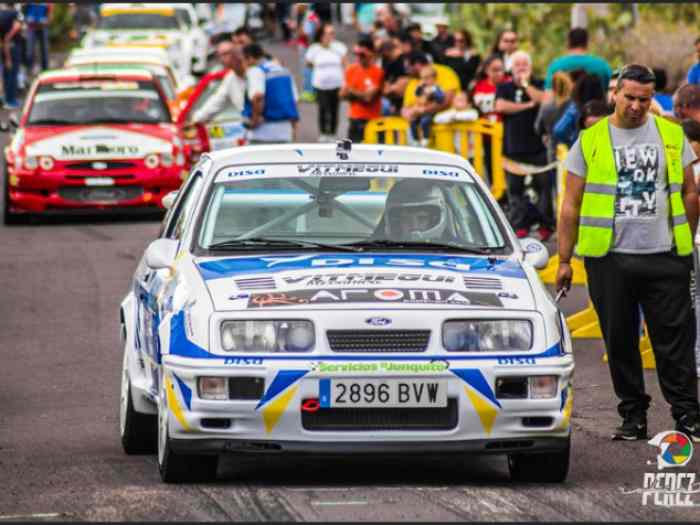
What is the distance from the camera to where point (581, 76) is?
17.6m

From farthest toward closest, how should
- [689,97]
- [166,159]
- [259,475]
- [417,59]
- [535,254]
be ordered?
[417,59], [166,159], [689,97], [535,254], [259,475]

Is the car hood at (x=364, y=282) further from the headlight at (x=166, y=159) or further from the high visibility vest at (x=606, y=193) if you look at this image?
the headlight at (x=166, y=159)

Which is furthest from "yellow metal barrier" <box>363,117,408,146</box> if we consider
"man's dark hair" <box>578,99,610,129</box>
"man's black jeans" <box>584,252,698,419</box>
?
"man's black jeans" <box>584,252,698,419</box>

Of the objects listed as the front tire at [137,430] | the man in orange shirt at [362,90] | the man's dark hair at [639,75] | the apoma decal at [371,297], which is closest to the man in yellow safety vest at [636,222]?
the man's dark hair at [639,75]

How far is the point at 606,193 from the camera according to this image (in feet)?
31.1

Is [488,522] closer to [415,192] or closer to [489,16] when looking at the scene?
[415,192]

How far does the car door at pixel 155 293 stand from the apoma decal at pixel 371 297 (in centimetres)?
61

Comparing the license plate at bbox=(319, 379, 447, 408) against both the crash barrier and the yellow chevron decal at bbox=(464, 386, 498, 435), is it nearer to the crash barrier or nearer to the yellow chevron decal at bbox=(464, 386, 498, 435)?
the yellow chevron decal at bbox=(464, 386, 498, 435)

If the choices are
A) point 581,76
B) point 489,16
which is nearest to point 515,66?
point 581,76

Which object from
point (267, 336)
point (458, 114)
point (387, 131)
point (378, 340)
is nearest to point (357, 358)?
point (378, 340)

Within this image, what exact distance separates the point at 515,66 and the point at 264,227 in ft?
36.7

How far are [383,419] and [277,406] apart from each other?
0.44 metres

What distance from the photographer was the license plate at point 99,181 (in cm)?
2112

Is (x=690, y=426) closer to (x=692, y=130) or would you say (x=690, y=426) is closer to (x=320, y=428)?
(x=692, y=130)
